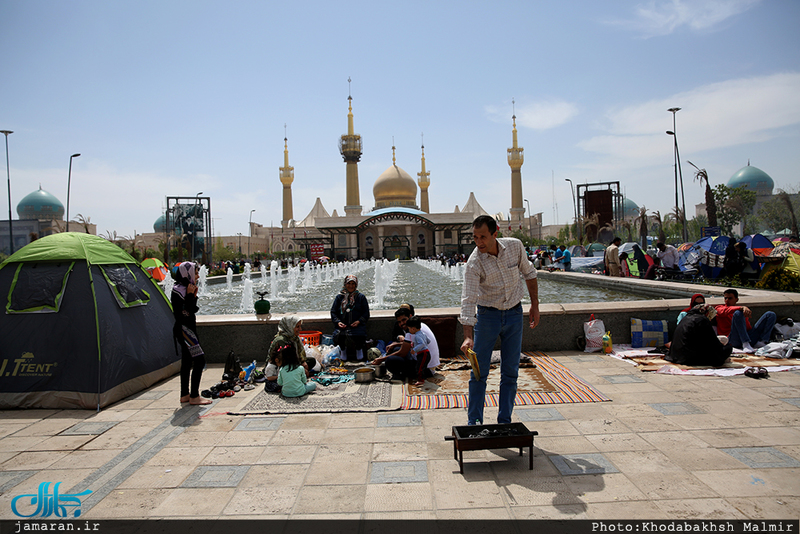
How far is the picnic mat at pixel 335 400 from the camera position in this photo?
4.34 meters

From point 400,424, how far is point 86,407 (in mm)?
3127

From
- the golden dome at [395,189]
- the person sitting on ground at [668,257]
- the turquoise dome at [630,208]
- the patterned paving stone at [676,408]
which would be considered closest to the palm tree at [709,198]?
the person sitting on ground at [668,257]

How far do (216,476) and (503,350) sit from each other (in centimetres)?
217

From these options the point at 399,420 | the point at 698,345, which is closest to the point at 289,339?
the point at 399,420

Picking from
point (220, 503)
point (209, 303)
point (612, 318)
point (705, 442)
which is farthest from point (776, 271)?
point (209, 303)

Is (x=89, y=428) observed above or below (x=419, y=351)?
below

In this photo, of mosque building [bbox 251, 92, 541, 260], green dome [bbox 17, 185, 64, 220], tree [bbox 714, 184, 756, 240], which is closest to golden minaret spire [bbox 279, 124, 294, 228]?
mosque building [bbox 251, 92, 541, 260]

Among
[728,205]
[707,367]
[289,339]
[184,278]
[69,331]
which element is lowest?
[707,367]

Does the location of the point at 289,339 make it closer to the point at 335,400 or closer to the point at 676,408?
the point at 335,400

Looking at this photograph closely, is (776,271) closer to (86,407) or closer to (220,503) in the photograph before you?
(220,503)

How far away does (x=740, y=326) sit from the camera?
597 cm

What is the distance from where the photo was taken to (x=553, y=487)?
2781 millimetres

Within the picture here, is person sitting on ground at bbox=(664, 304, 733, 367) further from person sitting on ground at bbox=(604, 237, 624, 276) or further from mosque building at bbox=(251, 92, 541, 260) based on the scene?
mosque building at bbox=(251, 92, 541, 260)

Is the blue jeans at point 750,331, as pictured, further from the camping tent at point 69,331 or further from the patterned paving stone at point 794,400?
the camping tent at point 69,331
